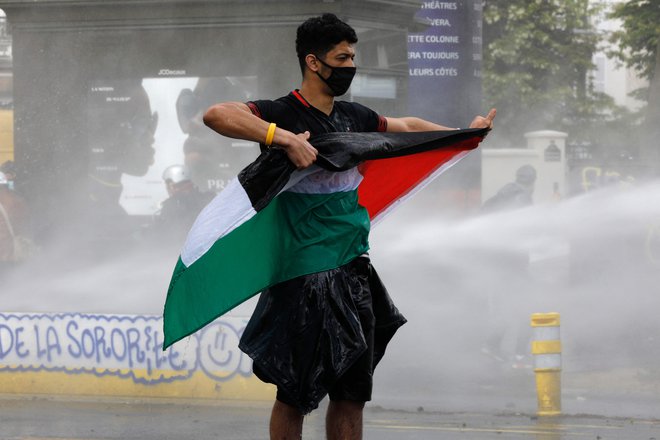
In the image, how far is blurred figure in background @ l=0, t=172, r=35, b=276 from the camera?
1395 cm

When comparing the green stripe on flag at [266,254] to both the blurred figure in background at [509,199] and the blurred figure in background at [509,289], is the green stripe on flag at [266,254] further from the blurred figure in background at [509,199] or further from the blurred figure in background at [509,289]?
the blurred figure in background at [509,199]

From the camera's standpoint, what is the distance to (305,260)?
3834mm

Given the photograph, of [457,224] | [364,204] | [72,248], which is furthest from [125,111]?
[364,204]

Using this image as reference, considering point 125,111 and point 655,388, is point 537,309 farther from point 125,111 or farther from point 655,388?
point 125,111

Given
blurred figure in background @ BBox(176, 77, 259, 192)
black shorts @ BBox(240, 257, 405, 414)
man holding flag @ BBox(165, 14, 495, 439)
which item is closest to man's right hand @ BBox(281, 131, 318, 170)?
man holding flag @ BBox(165, 14, 495, 439)

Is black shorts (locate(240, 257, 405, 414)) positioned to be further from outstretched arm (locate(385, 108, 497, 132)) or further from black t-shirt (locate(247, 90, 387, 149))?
outstretched arm (locate(385, 108, 497, 132))

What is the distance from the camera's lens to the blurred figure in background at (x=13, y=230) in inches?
549

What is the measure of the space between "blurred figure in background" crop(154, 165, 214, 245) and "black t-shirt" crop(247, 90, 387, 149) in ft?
27.9

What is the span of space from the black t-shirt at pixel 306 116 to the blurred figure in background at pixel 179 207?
335 inches

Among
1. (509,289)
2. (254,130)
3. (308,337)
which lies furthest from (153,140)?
(254,130)

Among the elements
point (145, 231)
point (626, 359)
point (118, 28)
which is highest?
point (118, 28)

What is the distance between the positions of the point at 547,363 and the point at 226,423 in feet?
6.74

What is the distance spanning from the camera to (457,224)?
12.5 meters

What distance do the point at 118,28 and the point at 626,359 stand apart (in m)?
6.49
